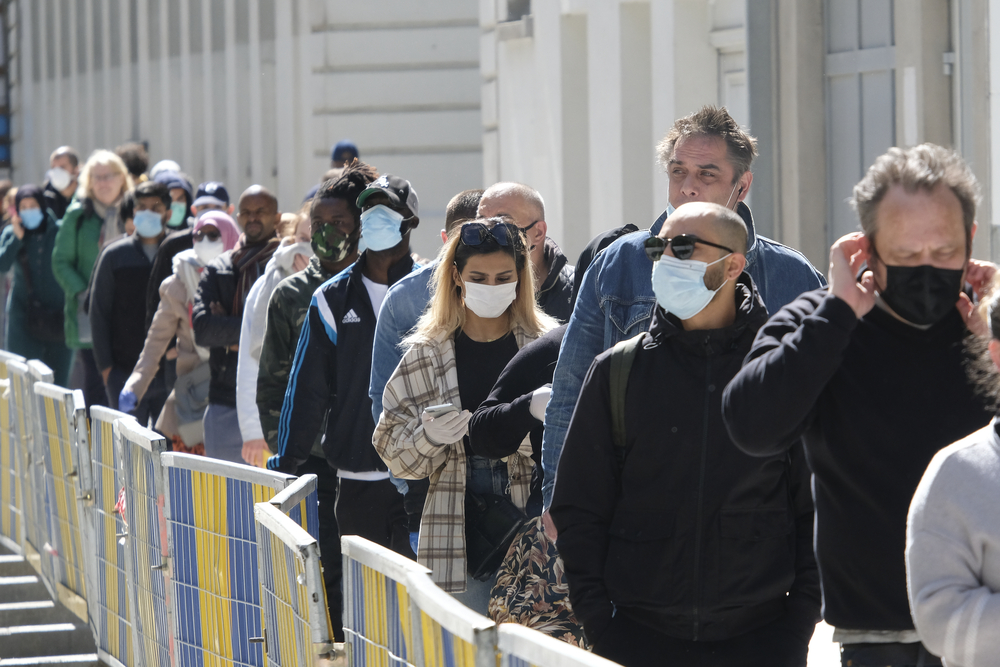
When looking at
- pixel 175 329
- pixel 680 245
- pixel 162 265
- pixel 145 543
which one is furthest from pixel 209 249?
pixel 680 245

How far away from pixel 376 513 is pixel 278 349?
89cm

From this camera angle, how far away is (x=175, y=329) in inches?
317

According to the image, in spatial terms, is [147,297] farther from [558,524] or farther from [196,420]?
[558,524]

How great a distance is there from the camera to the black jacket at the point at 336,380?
5504 millimetres

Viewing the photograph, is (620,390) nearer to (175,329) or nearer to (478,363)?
(478,363)

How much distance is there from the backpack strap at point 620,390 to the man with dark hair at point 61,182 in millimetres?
9676

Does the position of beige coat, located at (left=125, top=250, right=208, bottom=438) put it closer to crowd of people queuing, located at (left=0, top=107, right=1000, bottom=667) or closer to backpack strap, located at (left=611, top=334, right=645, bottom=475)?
crowd of people queuing, located at (left=0, top=107, right=1000, bottom=667)

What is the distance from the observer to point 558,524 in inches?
136

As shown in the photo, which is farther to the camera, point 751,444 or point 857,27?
point 857,27

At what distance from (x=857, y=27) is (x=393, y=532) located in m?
4.34

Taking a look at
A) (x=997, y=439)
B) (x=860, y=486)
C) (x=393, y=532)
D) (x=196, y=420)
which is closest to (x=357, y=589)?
(x=860, y=486)

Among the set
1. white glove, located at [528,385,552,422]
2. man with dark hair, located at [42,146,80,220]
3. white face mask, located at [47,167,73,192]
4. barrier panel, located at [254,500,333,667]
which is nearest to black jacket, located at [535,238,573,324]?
white glove, located at [528,385,552,422]

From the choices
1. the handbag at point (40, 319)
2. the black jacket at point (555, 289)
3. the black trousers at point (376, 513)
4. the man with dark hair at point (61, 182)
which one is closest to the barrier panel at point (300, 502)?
the black trousers at point (376, 513)

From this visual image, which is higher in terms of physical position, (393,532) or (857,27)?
(857,27)
